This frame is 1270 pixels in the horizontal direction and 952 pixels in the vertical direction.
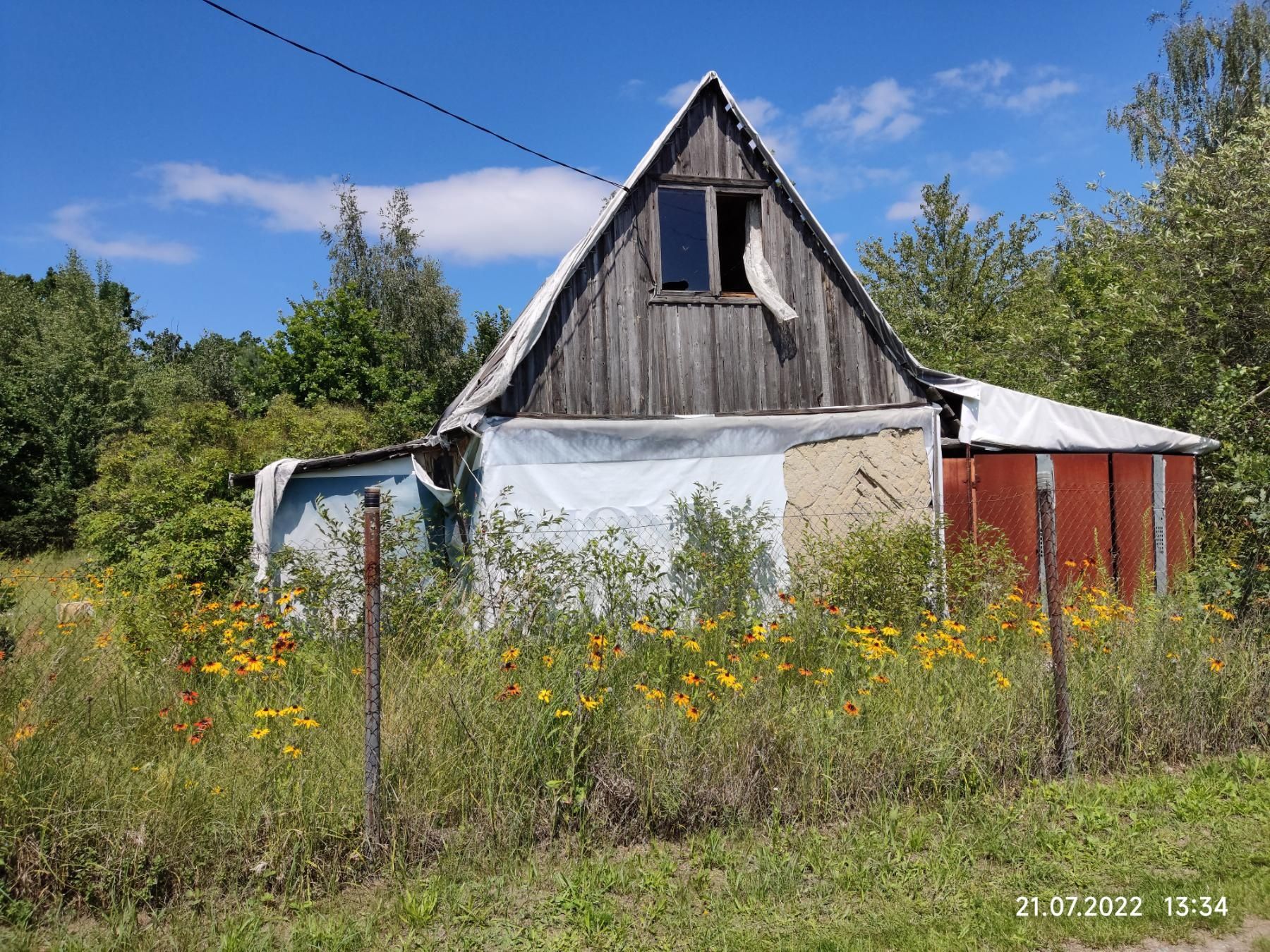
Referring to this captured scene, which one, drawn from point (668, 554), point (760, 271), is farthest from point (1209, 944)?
point (760, 271)

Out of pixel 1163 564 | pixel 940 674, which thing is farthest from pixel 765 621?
pixel 1163 564

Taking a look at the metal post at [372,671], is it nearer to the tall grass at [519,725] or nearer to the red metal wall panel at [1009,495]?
the tall grass at [519,725]

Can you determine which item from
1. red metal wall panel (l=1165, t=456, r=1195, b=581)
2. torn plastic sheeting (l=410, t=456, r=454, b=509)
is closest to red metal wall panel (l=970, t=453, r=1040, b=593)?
red metal wall panel (l=1165, t=456, r=1195, b=581)

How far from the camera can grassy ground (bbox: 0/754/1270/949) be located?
10.4ft

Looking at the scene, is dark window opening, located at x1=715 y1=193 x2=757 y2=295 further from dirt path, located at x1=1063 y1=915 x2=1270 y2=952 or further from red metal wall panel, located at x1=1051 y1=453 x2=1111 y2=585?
dirt path, located at x1=1063 y1=915 x2=1270 y2=952

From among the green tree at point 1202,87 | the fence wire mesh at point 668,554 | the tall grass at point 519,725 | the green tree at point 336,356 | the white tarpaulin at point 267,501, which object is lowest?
the tall grass at point 519,725

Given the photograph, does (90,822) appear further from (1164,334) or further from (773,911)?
(1164,334)

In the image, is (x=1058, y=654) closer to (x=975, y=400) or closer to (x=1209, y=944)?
(x=1209, y=944)

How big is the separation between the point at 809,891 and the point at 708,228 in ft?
21.4

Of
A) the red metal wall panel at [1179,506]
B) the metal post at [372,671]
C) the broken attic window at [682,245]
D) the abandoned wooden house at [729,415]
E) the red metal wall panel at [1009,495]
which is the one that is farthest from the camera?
the red metal wall panel at [1179,506]

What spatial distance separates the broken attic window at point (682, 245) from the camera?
838 cm

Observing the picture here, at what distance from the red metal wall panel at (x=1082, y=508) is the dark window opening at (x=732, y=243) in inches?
155

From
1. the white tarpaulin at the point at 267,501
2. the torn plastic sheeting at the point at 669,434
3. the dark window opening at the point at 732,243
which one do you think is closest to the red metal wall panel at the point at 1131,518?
the torn plastic sheeting at the point at 669,434

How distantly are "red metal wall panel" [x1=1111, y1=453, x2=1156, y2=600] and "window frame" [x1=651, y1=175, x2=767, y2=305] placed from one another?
15.3ft
